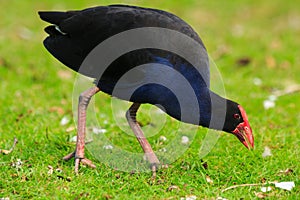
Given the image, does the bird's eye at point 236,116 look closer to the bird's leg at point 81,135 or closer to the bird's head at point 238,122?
the bird's head at point 238,122

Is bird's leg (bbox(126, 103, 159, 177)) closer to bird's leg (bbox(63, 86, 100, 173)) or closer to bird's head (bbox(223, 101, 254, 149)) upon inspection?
bird's leg (bbox(63, 86, 100, 173))

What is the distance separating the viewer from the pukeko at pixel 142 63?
440 cm

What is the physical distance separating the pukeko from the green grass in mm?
304

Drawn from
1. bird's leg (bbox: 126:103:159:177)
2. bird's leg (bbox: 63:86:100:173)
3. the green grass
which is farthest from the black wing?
the green grass

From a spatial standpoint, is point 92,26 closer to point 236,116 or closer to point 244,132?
point 236,116

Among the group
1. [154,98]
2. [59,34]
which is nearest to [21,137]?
[59,34]

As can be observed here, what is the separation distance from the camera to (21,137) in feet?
17.4

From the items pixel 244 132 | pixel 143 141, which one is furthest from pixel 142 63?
pixel 244 132

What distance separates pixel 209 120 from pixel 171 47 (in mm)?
699

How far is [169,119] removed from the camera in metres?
6.02

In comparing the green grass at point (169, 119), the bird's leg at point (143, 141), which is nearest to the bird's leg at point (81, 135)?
the green grass at point (169, 119)

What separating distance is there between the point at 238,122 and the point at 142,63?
970mm

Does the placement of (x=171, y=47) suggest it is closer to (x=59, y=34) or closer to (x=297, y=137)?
(x=59, y=34)

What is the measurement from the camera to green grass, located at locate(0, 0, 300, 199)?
4.31 metres
